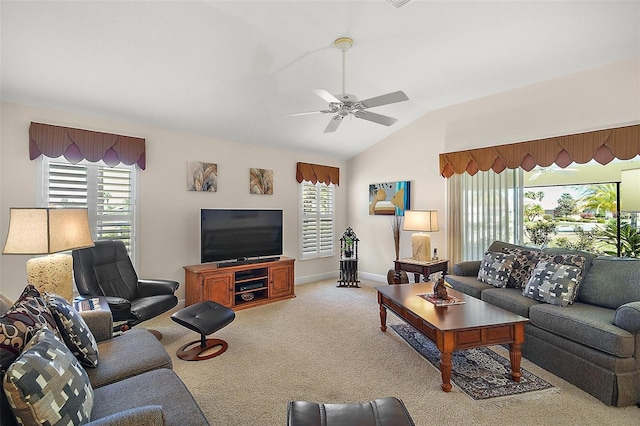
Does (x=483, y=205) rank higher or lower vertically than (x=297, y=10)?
lower

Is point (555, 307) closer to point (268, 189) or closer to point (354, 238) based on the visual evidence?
point (354, 238)

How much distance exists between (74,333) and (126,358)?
319 mm

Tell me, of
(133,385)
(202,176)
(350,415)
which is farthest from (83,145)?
(350,415)

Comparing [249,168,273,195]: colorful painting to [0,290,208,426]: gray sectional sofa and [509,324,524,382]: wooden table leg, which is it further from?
[509,324,524,382]: wooden table leg

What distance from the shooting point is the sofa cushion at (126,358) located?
5.53ft

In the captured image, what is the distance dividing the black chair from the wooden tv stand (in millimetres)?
537

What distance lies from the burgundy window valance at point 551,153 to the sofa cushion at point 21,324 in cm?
467

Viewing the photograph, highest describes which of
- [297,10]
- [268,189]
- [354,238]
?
[297,10]

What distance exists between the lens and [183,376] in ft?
8.38

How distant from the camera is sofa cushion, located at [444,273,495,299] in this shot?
3.48 metres

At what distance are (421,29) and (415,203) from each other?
2.95m

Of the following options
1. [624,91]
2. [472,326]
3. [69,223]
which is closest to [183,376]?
[69,223]

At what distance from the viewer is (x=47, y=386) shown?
1.14 metres

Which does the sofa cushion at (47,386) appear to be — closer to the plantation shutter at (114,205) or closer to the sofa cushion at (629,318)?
the plantation shutter at (114,205)
